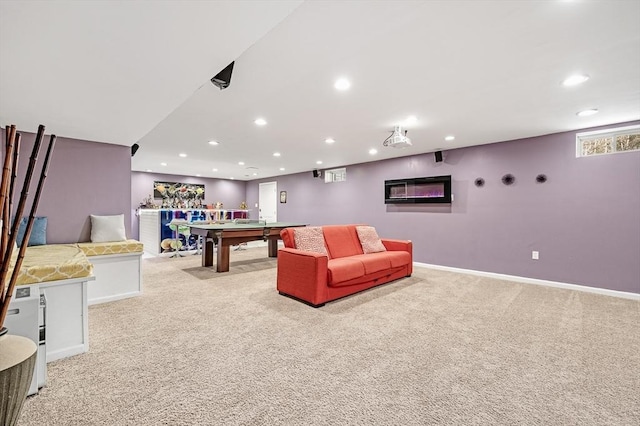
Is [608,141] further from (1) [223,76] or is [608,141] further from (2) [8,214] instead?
(2) [8,214]

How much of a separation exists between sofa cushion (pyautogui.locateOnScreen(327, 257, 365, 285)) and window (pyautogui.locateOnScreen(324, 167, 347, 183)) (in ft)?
Result: 13.5

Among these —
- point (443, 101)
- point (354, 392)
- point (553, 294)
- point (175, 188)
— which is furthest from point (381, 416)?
point (175, 188)

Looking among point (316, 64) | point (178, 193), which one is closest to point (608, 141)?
point (316, 64)

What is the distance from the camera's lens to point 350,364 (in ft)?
6.57

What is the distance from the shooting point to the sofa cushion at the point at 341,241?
409 centimetres

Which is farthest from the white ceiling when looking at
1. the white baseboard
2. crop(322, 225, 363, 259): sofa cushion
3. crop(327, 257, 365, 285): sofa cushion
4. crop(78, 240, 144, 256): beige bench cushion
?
the white baseboard

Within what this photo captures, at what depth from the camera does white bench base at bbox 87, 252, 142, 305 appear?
10.6 ft

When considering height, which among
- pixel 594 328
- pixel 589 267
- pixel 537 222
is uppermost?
pixel 537 222

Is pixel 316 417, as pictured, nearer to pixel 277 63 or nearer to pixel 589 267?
pixel 277 63

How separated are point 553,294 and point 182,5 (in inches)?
196

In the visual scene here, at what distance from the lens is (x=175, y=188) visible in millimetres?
9367

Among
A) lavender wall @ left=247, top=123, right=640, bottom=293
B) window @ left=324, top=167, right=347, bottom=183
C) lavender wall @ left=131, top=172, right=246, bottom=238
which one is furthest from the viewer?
lavender wall @ left=131, top=172, right=246, bottom=238

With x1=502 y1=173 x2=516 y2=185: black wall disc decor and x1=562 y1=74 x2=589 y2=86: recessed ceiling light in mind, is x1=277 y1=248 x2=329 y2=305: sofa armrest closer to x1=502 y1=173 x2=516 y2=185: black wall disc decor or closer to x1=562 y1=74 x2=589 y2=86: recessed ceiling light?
x1=562 y1=74 x2=589 y2=86: recessed ceiling light

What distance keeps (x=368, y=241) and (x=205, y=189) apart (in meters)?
7.46
